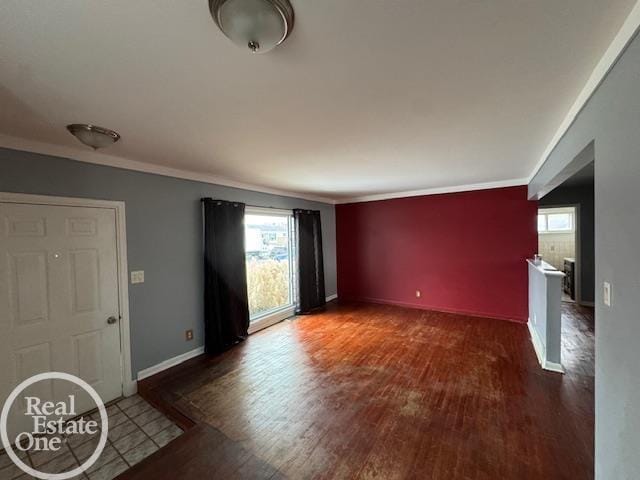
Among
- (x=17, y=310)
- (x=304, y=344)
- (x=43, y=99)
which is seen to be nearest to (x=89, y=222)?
(x=17, y=310)

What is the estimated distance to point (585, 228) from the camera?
16.4 feet

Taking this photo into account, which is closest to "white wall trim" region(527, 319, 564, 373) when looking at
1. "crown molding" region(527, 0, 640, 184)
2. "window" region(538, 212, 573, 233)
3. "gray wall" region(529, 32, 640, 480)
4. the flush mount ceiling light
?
"gray wall" region(529, 32, 640, 480)

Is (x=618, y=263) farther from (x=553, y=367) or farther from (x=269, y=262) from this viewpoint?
(x=269, y=262)

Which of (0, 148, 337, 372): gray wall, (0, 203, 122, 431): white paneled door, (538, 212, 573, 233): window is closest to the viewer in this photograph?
(0, 203, 122, 431): white paneled door

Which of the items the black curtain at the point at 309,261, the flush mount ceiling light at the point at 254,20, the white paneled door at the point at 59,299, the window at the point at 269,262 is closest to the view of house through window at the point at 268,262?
the window at the point at 269,262

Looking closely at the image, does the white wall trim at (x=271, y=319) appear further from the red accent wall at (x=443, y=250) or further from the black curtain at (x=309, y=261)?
the red accent wall at (x=443, y=250)

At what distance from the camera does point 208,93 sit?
4.91 ft

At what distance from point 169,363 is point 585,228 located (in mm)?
7271

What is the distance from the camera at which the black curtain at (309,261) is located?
5035 mm

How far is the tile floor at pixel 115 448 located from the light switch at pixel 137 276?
120 centimetres

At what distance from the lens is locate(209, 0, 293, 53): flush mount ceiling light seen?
893 mm

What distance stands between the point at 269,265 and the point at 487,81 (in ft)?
12.8

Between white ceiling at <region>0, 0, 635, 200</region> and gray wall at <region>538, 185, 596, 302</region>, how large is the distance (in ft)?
12.9

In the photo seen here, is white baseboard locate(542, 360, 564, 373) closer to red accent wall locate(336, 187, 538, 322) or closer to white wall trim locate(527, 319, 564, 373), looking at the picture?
white wall trim locate(527, 319, 564, 373)
